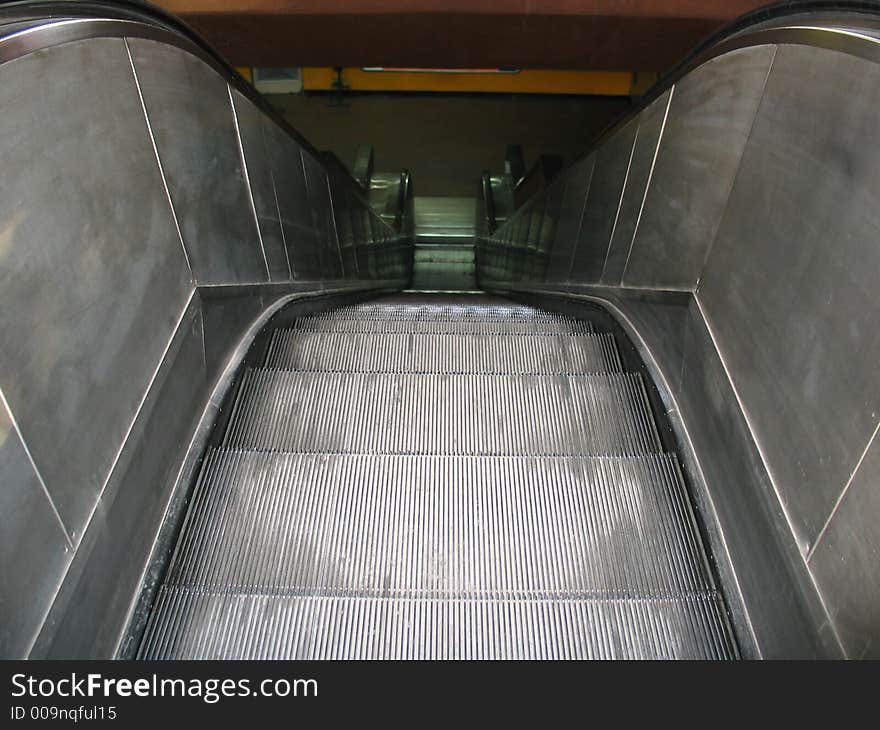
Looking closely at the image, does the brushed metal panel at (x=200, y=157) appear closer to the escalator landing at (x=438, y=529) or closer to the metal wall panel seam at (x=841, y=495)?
the escalator landing at (x=438, y=529)

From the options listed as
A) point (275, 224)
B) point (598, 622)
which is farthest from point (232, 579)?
point (275, 224)

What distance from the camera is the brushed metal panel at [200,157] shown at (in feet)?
7.13

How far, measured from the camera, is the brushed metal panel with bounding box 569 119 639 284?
3.92 metres

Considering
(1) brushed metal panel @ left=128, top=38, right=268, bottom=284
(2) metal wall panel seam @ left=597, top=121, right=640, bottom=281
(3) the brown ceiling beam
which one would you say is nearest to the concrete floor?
(3) the brown ceiling beam

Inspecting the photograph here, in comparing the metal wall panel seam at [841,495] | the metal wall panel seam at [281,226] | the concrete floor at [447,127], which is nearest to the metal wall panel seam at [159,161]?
the metal wall panel seam at [281,226]

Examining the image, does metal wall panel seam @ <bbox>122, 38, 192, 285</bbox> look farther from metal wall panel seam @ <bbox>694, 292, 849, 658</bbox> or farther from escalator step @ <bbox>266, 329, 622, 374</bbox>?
metal wall panel seam @ <bbox>694, 292, 849, 658</bbox>

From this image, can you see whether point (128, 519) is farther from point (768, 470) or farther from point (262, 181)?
point (262, 181)

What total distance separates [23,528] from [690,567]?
166 cm

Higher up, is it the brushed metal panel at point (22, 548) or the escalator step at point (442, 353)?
the brushed metal panel at point (22, 548)

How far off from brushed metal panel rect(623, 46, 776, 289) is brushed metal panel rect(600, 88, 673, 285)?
4.7 inches

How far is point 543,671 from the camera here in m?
1.11

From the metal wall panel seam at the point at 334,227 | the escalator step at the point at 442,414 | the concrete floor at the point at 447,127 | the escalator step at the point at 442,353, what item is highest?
the escalator step at the point at 442,414

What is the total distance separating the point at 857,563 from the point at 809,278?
0.67 metres

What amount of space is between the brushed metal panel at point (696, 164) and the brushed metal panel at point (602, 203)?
62cm
